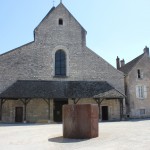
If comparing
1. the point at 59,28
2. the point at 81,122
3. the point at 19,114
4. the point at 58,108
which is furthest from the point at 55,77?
the point at 81,122

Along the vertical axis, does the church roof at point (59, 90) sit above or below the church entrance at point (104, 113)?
above

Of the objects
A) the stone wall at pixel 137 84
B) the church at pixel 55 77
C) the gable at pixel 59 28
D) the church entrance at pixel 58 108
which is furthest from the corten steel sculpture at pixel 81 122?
the stone wall at pixel 137 84

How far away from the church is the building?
5.13 feet

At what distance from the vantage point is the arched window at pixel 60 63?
2858 centimetres

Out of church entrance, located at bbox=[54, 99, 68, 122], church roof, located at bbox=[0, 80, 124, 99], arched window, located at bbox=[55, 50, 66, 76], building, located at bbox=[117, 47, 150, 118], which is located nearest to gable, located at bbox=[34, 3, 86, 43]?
arched window, located at bbox=[55, 50, 66, 76]

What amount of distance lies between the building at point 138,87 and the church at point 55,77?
156 centimetres

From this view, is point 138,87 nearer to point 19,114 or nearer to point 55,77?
point 55,77

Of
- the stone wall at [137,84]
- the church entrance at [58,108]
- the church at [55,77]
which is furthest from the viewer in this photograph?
the stone wall at [137,84]

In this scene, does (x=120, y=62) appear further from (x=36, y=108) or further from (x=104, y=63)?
(x=36, y=108)

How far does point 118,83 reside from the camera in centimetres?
2916

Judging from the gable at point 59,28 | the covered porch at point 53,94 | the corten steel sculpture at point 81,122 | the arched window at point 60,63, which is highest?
the gable at point 59,28

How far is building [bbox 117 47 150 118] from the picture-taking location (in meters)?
29.8

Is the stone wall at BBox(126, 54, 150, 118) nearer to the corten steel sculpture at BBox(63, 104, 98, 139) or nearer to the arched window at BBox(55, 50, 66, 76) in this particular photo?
the arched window at BBox(55, 50, 66, 76)

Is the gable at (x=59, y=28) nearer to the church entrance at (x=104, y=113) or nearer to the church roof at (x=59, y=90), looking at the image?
the church roof at (x=59, y=90)
